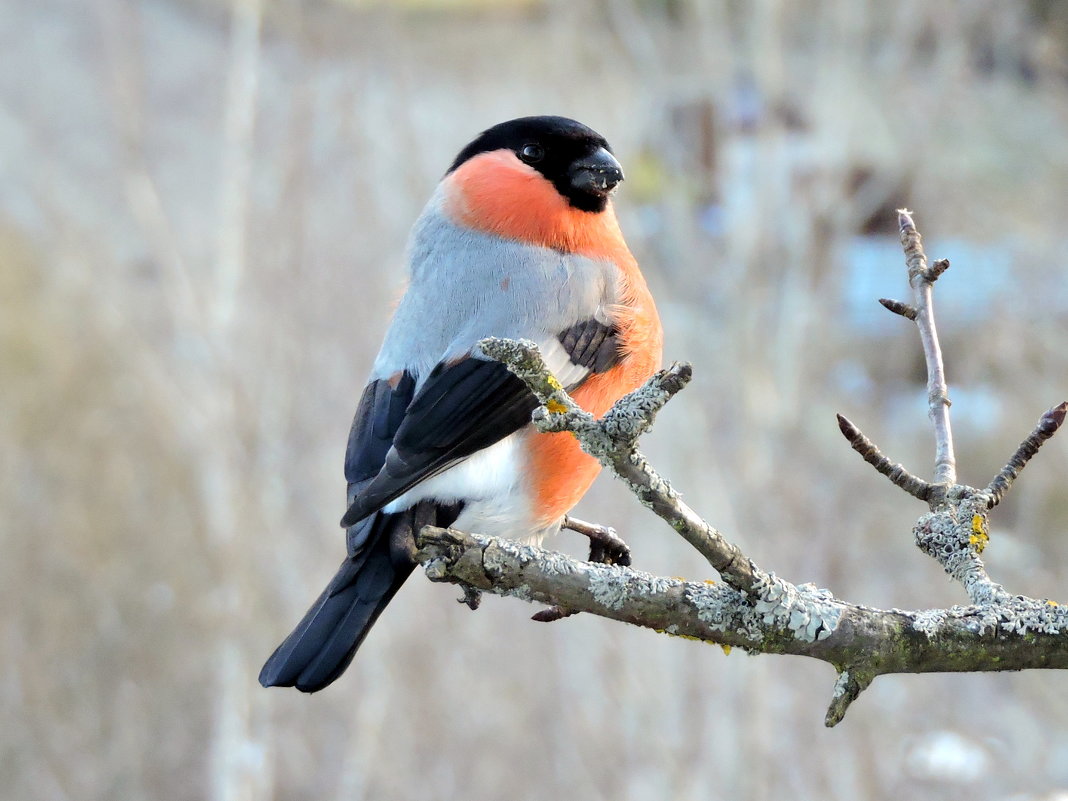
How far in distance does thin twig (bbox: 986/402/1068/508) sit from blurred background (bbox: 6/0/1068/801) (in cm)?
303

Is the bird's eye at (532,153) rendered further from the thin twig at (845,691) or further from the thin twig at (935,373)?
the thin twig at (845,691)

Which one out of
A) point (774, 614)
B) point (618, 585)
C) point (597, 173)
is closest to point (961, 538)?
point (774, 614)

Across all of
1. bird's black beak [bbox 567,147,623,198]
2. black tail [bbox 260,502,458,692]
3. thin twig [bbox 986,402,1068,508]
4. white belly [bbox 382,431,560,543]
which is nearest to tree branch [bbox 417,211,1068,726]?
thin twig [bbox 986,402,1068,508]

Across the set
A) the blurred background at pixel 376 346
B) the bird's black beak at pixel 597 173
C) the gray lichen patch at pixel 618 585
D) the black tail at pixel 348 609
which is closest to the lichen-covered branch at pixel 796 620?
the gray lichen patch at pixel 618 585

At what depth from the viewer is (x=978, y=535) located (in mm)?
1054

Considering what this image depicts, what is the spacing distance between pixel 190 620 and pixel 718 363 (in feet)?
9.34

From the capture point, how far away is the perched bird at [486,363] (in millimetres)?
1326

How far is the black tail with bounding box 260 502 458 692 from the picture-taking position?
126cm

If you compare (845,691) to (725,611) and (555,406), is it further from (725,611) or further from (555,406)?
(555,406)

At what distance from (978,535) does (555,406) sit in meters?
0.47

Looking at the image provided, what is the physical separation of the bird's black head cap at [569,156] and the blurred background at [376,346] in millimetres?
2225

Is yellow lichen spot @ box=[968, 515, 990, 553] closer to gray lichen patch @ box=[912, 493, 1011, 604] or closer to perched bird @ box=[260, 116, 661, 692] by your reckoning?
gray lichen patch @ box=[912, 493, 1011, 604]

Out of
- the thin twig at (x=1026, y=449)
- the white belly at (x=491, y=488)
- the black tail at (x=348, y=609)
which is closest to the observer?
the thin twig at (x=1026, y=449)

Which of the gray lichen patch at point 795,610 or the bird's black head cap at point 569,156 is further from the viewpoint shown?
the bird's black head cap at point 569,156
